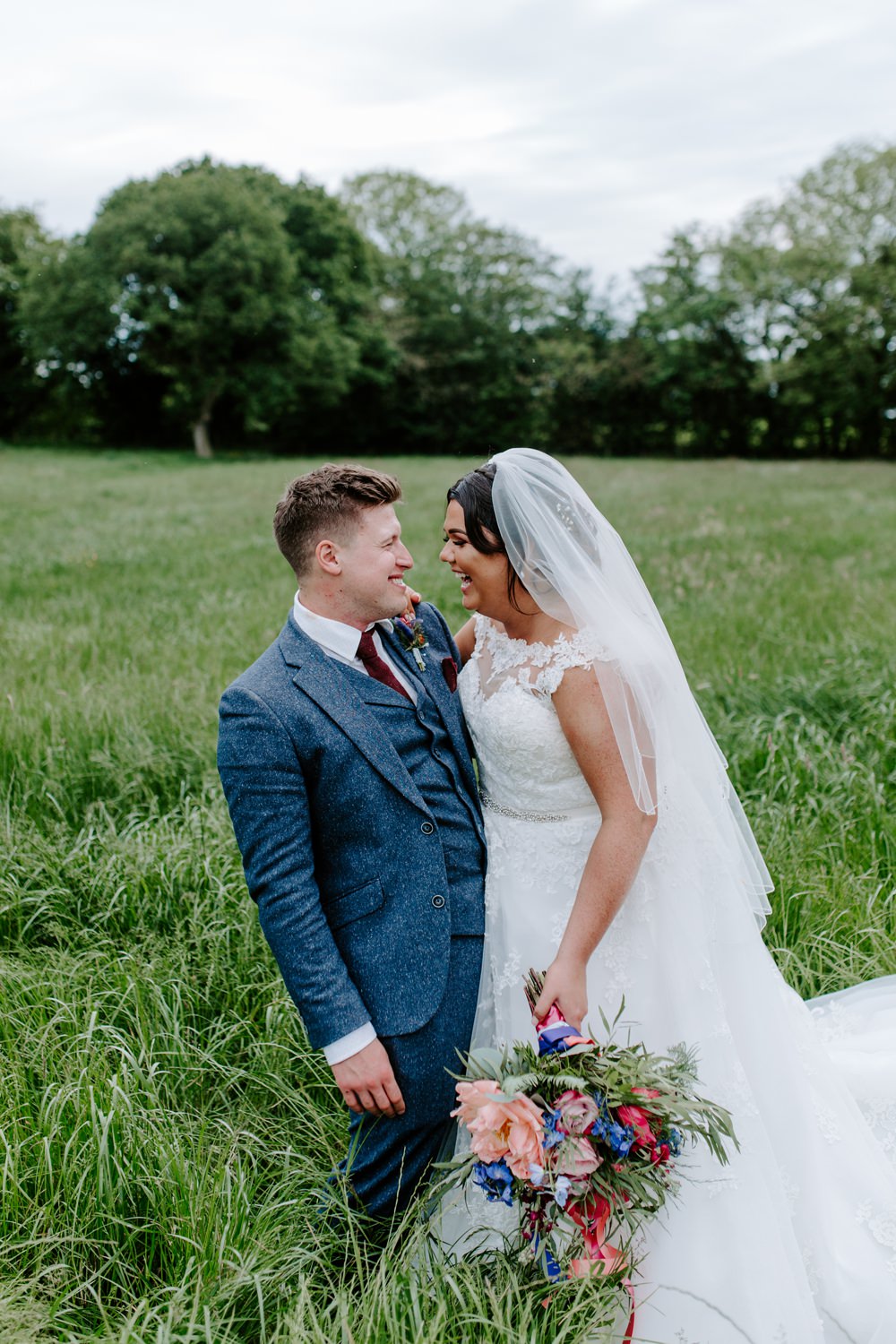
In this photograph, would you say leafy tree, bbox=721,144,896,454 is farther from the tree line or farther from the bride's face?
the bride's face

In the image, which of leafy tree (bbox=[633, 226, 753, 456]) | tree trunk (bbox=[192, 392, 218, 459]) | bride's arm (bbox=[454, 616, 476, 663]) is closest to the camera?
bride's arm (bbox=[454, 616, 476, 663])

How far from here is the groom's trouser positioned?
2645 millimetres

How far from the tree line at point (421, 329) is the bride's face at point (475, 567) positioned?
3793 cm

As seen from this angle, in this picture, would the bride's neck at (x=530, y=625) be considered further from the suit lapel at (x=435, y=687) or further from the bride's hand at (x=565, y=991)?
the bride's hand at (x=565, y=991)

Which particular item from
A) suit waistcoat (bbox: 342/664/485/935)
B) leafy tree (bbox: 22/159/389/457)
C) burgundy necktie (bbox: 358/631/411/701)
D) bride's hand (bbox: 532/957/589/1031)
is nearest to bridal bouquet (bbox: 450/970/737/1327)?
bride's hand (bbox: 532/957/589/1031)

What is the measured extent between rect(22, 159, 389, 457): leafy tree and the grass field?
3165 centimetres

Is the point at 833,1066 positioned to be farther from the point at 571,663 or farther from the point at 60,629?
the point at 60,629

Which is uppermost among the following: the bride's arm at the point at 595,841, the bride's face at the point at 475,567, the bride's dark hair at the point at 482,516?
the bride's dark hair at the point at 482,516

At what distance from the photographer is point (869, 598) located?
345 inches

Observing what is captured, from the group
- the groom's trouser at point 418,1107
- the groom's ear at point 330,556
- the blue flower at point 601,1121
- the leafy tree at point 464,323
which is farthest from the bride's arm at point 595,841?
the leafy tree at point 464,323

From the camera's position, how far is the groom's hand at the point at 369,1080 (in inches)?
100.0

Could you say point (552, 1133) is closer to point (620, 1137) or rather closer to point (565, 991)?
point (620, 1137)

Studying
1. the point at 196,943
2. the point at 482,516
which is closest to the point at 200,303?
the point at 196,943

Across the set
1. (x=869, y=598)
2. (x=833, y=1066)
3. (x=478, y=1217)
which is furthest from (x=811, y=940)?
(x=869, y=598)
